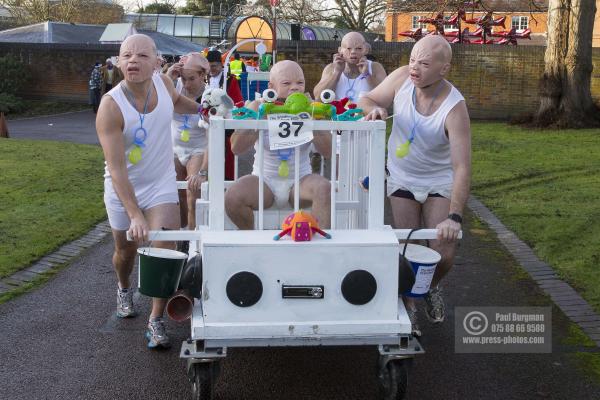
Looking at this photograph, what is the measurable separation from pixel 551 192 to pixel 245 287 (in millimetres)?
8035

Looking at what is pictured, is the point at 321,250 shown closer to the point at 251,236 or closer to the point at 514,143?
the point at 251,236

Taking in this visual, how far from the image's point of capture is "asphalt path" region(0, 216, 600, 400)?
457cm

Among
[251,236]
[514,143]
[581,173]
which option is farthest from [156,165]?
[514,143]

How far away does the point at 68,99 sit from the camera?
104ft

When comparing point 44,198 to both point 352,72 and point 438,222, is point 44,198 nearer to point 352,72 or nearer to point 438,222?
point 352,72

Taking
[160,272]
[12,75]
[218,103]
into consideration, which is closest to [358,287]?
[160,272]

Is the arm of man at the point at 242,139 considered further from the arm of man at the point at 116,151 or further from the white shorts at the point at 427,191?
the white shorts at the point at 427,191

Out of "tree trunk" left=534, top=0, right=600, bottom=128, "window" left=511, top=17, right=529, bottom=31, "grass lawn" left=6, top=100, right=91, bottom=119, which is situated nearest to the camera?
"tree trunk" left=534, top=0, right=600, bottom=128

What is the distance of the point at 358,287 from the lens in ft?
13.7

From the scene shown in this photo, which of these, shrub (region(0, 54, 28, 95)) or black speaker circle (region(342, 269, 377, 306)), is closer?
black speaker circle (region(342, 269, 377, 306))

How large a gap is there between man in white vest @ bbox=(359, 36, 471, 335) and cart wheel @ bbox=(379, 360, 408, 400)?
1.77 feet

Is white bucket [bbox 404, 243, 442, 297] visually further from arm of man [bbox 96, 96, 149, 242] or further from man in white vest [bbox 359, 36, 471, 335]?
arm of man [bbox 96, 96, 149, 242]

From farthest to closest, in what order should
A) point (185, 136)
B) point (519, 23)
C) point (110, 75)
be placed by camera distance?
point (519, 23)
point (110, 75)
point (185, 136)

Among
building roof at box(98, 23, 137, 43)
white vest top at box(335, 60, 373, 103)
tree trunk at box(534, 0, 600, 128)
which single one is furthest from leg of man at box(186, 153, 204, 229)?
building roof at box(98, 23, 137, 43)
